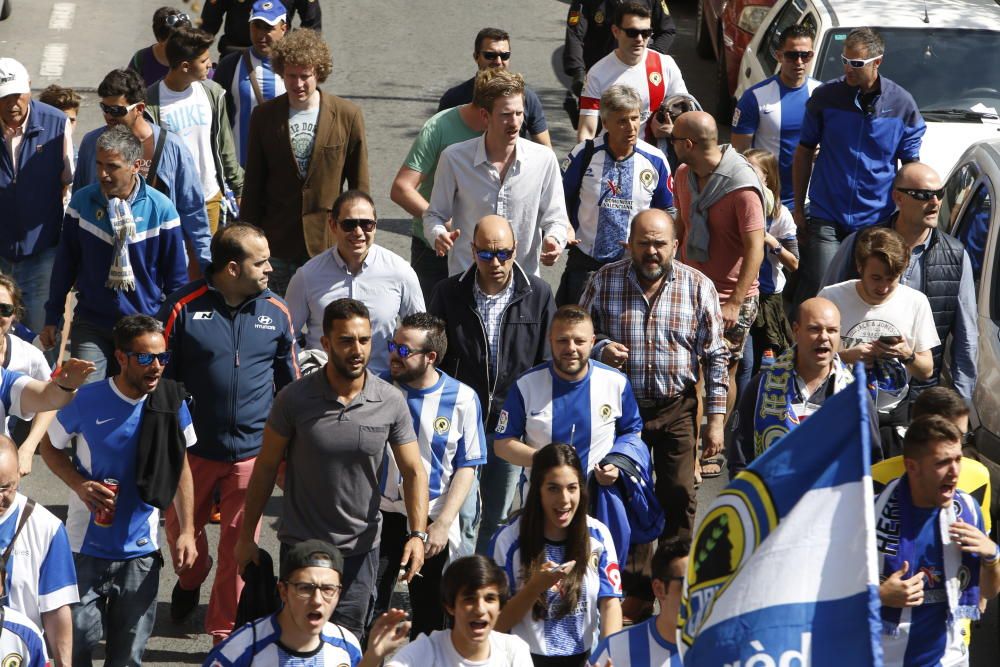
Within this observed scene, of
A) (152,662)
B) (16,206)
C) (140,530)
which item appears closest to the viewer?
(140,530)

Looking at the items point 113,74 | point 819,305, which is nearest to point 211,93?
point 113,74

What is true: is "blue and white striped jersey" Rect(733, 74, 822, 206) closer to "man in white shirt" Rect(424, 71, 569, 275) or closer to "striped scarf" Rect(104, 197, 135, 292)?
"man in white shirt" Rect(424, 71, 569, 275)

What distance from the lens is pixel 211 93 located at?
1044cm

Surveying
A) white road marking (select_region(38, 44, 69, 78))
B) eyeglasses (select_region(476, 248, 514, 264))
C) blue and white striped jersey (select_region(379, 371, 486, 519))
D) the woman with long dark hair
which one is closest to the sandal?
eyeglasses (select_region(476, 248, 514, 264))

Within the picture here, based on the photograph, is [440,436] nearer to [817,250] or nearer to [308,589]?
[308,589]

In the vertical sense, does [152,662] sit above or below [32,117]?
below

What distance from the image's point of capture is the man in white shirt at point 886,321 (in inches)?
322

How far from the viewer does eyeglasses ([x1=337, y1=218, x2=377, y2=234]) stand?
8.36 meters

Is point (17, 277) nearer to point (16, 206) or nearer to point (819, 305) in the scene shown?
point (16, 206)

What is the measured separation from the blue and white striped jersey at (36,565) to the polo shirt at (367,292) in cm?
207

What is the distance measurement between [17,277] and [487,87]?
10.2ft

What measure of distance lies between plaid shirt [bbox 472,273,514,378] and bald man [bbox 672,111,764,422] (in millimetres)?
1494

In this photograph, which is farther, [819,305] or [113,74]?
[113,74]

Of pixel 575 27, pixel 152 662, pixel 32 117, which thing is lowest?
pixel 152 662
